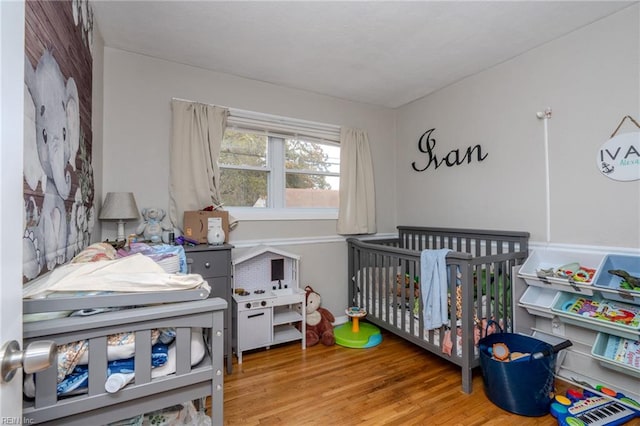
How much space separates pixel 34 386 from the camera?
765 mm

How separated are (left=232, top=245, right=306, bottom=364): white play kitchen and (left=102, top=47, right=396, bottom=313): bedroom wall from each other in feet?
0.63

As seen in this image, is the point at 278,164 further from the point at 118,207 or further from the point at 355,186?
the point at 118,207

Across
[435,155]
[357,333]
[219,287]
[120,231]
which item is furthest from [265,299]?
[435,155]

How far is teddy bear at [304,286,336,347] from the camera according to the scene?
2.54 m

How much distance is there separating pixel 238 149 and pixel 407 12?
1652mm

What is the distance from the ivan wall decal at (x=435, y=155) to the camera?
2600 mm

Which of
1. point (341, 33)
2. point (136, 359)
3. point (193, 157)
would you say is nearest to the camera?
point (136, 359)

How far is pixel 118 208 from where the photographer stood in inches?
74.7

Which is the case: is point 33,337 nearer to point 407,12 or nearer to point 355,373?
point 355,373

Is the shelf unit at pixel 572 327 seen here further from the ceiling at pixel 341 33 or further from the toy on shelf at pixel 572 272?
the ceiling at pixel 341 33

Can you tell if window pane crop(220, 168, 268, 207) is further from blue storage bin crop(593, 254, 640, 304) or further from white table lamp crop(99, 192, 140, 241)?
blue storage bin crop(593, 254, 640, 304)

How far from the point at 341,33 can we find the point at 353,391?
7.64ft

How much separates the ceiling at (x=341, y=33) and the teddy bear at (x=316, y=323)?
6.50 feet

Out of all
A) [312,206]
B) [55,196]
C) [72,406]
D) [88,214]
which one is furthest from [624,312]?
[88,214]
